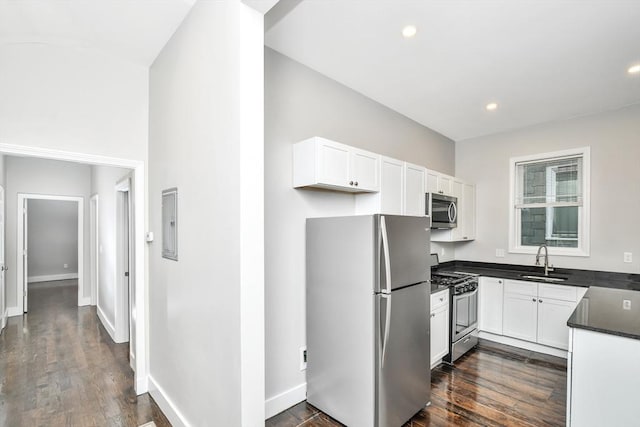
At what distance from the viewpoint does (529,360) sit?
11.6ft

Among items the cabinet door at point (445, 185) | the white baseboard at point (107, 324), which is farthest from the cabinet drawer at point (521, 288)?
the white baseboard at point (107, 324)

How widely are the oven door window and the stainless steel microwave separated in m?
0.89

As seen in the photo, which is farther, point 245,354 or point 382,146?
point 382,146

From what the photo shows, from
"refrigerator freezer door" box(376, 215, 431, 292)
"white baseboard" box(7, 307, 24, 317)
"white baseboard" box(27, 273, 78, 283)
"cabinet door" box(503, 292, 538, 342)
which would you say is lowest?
"white baseboard" box(27, 273, 78, 283)

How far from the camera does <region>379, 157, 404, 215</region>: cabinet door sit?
304cm

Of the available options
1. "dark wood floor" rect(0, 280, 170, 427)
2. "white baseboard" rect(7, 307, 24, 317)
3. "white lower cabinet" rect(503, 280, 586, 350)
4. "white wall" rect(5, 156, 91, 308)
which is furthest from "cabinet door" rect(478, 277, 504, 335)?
"white baseboard" rect(7, 307, 24, 317)

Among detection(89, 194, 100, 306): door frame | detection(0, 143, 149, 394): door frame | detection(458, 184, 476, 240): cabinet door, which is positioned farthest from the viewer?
detection(89, 194, 100, 306): door frame

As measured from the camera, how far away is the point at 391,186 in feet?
10.3

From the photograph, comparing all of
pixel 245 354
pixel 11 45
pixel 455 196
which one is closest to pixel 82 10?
pixel 11 45

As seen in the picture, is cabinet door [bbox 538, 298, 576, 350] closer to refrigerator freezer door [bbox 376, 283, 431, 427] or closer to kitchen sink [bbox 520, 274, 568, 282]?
kitchen sink [bbox 520, 274, 568, 282]

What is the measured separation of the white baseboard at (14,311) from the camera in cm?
511

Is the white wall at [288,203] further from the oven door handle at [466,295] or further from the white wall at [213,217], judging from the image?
the oven door handle at [466,295]

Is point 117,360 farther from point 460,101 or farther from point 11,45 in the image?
point 460,101

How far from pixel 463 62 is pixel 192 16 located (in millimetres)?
2166
